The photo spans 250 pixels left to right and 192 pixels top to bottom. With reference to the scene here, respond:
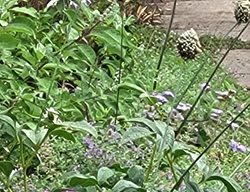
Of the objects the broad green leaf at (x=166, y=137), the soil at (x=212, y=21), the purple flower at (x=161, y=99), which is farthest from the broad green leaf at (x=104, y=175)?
the soil at (x=212, y=21)

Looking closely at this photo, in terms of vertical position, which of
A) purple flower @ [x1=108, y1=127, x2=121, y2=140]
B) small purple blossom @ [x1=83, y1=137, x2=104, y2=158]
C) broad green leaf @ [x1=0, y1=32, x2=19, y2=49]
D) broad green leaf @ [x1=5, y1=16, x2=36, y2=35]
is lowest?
small purple blossom @ [x1=83, y1=137, x2=104, y2=158]

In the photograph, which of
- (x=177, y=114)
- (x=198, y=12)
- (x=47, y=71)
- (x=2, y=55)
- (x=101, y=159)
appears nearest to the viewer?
(x=101, y=159)

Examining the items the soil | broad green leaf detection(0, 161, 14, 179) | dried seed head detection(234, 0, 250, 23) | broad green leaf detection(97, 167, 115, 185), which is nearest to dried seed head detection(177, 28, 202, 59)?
dried seed head detection(234, 0, 250, 23)

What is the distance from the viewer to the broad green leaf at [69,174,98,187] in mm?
1933

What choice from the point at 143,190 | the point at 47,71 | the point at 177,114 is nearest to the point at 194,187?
the point at 143,190

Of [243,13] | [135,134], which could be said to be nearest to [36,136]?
[135,134]

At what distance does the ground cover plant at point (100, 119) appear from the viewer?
A: 6.72 ft

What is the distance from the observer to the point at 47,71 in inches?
136

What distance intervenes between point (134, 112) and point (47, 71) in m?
0.40

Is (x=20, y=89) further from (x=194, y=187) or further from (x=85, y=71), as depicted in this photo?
(x=194, y=187)

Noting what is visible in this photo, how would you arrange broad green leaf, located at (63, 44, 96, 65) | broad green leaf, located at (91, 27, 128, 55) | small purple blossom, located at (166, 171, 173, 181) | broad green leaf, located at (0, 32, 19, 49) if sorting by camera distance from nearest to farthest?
small purple blossom, located at (166, 171, 173, 181) → broad green leaf, located at (0, 32, 19, 49) → broad green leaf, located at (91, 27, 128, 55) → broad green leaf, located at (63, 44, 96, 65)

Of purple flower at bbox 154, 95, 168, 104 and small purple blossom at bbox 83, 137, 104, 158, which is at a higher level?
small purple blossom at bbox 83, 137, 104, 158

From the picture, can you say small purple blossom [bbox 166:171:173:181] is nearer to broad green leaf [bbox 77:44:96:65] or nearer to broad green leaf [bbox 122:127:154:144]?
broad green leaf [bbox 122:127:154:144]

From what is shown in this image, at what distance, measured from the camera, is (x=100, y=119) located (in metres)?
3.27
